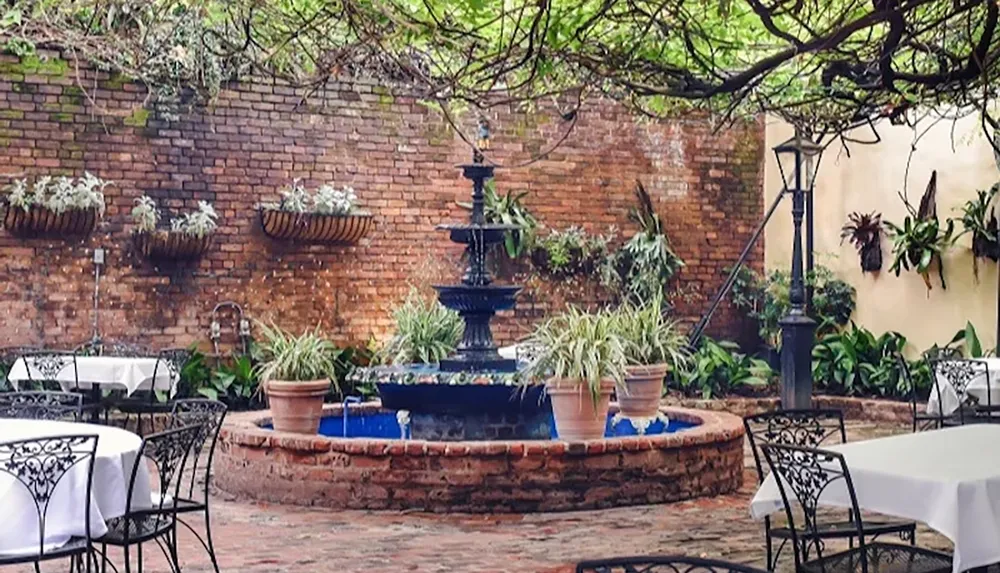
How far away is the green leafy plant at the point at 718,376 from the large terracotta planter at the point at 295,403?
447cm

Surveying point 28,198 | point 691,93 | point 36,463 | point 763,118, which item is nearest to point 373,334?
point 28,198

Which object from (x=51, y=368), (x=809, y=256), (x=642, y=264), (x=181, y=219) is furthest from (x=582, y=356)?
(x=809, y=256)

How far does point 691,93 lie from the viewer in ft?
18.0

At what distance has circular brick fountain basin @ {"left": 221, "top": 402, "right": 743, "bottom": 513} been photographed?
22.6 ft

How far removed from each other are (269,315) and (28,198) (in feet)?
6.77

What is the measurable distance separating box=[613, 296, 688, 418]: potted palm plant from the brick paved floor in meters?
0.75

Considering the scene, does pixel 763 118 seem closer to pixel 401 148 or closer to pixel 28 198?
pixel 401 148

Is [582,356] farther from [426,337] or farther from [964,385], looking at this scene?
[964,385]

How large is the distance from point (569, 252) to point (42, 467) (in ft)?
26.4

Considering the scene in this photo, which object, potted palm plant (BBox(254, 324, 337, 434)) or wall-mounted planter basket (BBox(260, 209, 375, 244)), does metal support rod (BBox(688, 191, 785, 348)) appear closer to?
wall-mounted planter basket (BBox(260, 209, 375, 244))

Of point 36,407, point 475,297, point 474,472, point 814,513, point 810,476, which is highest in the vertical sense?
point 475,297

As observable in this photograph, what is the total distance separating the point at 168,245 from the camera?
1029 centimetres

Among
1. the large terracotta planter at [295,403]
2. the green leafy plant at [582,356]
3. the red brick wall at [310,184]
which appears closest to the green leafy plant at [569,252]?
the red brick wall at [310,184]

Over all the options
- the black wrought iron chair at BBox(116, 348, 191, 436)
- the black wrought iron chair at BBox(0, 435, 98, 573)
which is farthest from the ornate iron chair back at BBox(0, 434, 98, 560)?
the black wrought iron chair at BBox(116, 348, 191, 436)
